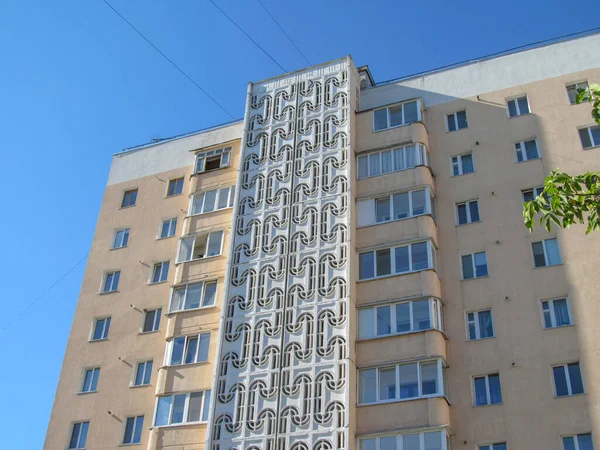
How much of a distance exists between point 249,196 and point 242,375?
9289 millimetres

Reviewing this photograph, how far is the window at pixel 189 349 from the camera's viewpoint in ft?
108

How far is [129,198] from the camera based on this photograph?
41.8m

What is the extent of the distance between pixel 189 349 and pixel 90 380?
567 centimetres

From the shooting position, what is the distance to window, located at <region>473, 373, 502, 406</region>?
27656 millimetres

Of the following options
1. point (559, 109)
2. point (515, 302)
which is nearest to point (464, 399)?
point (515, 302)

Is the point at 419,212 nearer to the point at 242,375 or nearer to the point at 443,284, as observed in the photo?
the point at 443,284

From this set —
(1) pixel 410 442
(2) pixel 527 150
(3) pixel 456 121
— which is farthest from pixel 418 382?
(3) pixel 456 121

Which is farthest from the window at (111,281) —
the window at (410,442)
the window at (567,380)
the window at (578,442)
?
the window at (578,442)

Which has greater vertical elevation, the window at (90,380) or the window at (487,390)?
the window at (90,380)

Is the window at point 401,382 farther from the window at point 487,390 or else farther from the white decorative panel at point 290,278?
the window at point 487,390

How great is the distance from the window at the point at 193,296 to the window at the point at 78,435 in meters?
6.46

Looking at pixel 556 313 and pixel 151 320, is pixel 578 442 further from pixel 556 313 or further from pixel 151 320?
pixel 151 320

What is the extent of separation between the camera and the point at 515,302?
29250 mm

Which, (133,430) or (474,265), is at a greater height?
(474,265)
